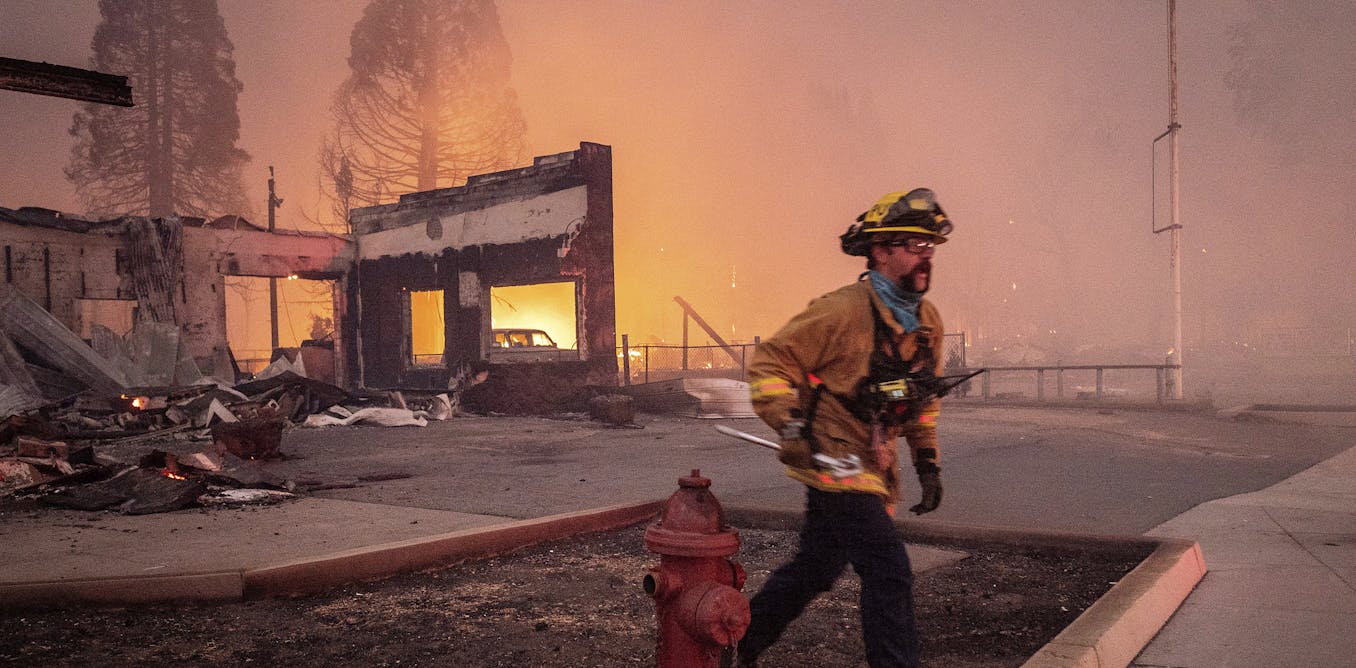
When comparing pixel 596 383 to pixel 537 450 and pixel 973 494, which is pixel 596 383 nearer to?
pixel 537 450

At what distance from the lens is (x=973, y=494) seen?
846 cm

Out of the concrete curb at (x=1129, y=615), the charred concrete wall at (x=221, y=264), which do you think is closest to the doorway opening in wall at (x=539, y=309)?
the charred concrete wall at (x=221, y=264)

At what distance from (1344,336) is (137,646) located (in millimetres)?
82465

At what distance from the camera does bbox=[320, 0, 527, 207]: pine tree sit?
4097cm

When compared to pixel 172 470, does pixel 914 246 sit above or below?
above

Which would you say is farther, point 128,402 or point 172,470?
point 128,402

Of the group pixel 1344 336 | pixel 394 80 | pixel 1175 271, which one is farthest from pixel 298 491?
pixel 1344 336

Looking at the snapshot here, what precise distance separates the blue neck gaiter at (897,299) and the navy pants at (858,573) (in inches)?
23.8

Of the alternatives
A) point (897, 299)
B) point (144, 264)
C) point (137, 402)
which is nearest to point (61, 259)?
point (144, 264)

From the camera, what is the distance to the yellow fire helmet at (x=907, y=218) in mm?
3002

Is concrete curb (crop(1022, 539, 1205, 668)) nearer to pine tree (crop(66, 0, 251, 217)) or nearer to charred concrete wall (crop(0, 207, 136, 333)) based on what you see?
charred concrete wall (crop(0, 207, 136, 333))

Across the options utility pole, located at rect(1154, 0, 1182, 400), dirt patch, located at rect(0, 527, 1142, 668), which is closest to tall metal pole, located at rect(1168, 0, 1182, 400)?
utility pole, located at rect(1154, 0, 1182, 400)

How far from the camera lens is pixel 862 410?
2.95m

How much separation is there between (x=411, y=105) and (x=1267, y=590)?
136 ft
